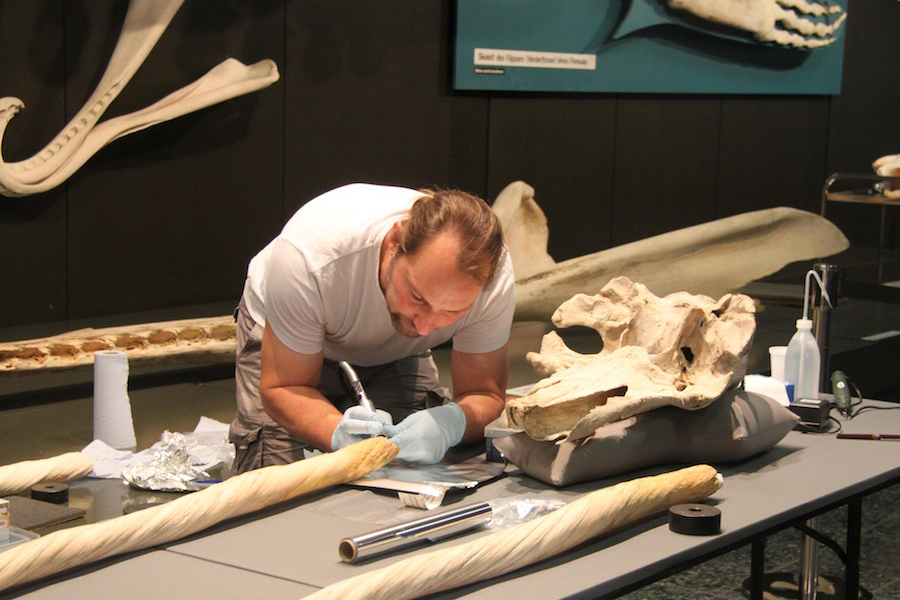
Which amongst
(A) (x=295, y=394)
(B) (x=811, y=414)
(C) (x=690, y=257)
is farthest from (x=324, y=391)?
(C) (x=690, y=257)

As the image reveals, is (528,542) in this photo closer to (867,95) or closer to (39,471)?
(39,471)

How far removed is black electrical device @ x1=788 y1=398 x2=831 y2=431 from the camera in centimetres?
254

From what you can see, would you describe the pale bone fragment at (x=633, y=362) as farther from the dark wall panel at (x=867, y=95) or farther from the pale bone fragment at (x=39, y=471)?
the dark wall panel at (x=867, y=95)

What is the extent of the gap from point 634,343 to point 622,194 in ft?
13.9

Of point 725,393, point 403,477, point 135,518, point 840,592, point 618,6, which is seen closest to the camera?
point 135,518

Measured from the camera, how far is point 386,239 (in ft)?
7.74

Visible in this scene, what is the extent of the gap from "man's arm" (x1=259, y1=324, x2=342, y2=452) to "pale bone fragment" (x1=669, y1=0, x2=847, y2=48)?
4490 mm

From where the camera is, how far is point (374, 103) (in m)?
5.33

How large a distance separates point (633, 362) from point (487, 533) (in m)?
0.56

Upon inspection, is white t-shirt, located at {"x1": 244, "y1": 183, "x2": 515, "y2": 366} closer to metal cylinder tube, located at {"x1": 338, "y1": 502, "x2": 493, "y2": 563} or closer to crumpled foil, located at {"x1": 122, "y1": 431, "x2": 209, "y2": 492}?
metal cylinder tube, located at {"x1": 338, "y1": 502, "x2": 493, "y2": 563}

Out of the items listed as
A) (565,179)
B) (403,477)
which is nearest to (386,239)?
(403,477)

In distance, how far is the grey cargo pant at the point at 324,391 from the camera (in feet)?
8.82

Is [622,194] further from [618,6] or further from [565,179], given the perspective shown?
[618,6]

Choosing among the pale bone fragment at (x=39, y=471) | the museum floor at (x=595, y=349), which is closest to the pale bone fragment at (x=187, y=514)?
the pale bone fragment at (x=39, y=471)
